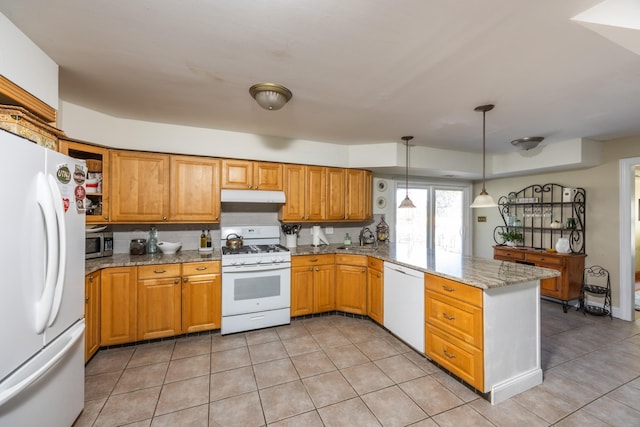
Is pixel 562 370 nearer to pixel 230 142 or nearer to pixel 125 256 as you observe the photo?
pixel 230 142

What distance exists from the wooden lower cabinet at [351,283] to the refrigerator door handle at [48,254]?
108 inches

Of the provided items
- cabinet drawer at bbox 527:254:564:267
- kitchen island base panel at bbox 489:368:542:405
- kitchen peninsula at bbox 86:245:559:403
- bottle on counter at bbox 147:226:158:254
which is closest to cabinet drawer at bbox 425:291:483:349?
kitchen peninsula at bbox 86:245:559:403

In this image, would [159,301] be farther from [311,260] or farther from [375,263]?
[375,263]

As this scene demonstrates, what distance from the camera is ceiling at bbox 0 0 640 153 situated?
1.37m

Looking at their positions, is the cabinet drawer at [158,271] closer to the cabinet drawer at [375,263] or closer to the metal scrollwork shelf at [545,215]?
the cabinet drawer at [375,263]

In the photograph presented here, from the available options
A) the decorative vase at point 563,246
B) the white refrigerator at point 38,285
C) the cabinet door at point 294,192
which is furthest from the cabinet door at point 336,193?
the decorative vase at point 563,246

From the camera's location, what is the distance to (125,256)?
3020mm

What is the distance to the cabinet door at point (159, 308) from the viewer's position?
2.76 m

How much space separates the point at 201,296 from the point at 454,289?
2503mm

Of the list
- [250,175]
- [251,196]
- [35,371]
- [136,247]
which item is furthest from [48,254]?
[250,175]

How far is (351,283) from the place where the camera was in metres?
3.55

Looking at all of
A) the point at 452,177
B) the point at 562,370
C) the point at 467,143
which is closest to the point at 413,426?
the point at 562,370

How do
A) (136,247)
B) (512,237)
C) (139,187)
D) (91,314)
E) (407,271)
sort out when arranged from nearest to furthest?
(91,314), (407,271), (139,187), (136,247), (512,237)

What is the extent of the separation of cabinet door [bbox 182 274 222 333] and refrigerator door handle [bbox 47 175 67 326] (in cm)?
147
